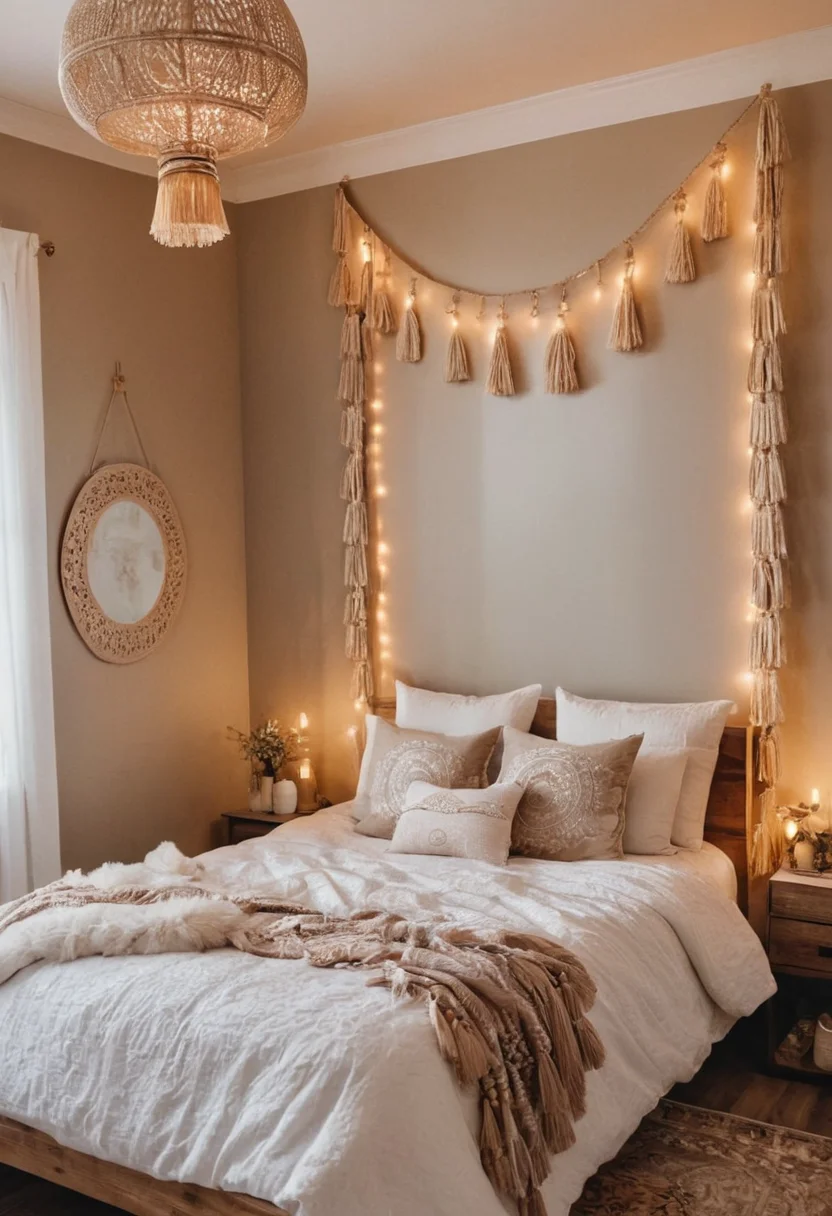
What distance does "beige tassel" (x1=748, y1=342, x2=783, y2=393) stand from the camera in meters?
3.59

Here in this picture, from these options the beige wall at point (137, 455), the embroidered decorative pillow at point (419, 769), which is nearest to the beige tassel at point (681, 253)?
the embroidered decorative pillow at point (419, 769)

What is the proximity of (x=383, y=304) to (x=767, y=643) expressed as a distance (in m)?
1.93

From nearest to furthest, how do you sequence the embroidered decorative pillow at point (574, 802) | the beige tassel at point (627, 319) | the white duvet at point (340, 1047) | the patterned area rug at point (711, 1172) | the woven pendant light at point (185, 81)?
1. the woven pendant light at point (185, 81)
2. the white duvet at point (340, 1047)
3. the patterned area rug at point (711, 1172)
4. the embroidered decorative pillow at point (574, 802)
5. the beige tassel at point (627, 319)

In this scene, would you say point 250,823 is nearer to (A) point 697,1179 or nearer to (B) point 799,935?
(B) point 799,935

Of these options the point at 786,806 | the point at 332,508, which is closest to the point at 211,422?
the point at 332,508

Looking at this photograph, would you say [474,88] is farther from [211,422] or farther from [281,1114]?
[281,1114]

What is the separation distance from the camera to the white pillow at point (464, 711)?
13.1 ft

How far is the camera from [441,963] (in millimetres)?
2449

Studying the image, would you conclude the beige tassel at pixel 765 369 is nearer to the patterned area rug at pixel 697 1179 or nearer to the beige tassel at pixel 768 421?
Answer: the beige tassel at pixel 768 421

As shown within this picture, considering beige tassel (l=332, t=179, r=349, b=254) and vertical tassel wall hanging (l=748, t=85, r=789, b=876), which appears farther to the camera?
beige tassel (l=332, t=179, r=349, b=254)

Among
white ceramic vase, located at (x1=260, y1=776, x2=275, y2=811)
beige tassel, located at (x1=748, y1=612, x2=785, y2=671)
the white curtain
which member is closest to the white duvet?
beige tassel, located at (x1=748, y1=612, x2=785, y2=671)

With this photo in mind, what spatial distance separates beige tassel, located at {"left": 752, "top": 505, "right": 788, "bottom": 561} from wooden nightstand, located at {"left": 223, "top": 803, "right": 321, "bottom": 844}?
6.27ft

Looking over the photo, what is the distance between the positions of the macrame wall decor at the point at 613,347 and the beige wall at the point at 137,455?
1.90 ft

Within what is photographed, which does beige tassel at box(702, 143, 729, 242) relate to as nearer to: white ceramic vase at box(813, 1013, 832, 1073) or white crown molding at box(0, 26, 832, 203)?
white crown molding at box(0, 26, 832, 203)
